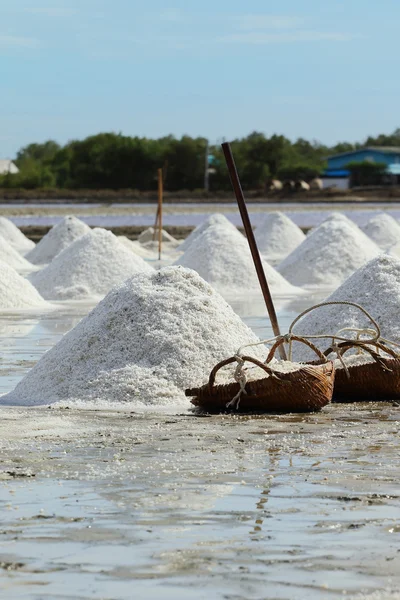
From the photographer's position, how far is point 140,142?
72.4 m

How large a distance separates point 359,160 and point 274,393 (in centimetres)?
7707

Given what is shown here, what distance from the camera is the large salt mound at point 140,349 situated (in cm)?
703

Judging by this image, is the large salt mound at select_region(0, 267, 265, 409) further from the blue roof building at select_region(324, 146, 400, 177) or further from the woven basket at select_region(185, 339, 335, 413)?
the blue roof building at select_region(324, 146, 400, 177)

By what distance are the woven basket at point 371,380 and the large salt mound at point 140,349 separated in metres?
0.62

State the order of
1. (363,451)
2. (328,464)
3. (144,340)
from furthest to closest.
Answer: (144,340)
(363,451)
(328,464)

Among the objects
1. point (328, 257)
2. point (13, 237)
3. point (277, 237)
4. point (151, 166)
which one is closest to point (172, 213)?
point (13, 237)

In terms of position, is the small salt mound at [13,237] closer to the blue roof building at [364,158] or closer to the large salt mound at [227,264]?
the large salt mound at [227,264]

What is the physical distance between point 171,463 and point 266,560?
1509 millimetres

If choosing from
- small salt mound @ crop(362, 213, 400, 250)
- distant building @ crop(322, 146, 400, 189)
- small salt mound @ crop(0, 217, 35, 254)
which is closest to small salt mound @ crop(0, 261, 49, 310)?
small salt mound @ crop(362, 213, 400, 250)

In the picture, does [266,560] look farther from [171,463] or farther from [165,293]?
[165,293]

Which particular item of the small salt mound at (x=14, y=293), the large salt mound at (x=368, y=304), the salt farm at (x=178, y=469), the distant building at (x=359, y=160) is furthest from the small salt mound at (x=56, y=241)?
the distant building at (x=359, y=160)

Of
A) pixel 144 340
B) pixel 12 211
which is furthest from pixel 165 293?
pixel 12 211

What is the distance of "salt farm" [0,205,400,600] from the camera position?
3.57 metres

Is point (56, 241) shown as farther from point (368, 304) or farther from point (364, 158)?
point (364, 158)
